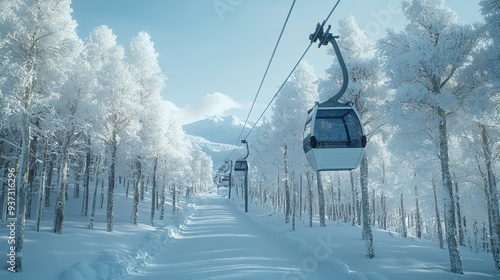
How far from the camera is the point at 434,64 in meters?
11.5

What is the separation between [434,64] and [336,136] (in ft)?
25.3

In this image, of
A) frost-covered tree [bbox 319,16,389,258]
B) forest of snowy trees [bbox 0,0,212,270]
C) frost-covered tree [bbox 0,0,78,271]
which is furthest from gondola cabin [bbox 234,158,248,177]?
frost-covered tree [bbox 0,0,78,271]

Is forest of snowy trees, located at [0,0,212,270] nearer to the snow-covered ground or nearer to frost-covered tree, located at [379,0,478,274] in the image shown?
the snow-covered ground

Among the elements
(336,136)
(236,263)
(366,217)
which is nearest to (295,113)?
(366,217)

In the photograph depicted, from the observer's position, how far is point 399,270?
34.8 ft

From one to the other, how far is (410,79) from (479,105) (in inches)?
111

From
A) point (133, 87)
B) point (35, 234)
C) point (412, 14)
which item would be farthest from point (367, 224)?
point (133, 87)

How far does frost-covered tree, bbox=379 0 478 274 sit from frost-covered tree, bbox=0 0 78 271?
15305 millimetres

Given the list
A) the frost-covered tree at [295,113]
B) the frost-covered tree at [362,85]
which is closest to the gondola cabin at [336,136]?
the frost-covered tree at [362,85]

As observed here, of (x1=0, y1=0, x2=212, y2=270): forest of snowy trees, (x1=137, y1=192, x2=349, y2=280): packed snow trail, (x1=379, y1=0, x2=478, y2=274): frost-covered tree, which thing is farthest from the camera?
(x1=379, y1=0, x2=478, y2=274): frost-covered tree

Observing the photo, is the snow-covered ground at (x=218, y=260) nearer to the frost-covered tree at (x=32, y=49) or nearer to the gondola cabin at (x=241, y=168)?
the frost-covered tree at (x=32, y=49)

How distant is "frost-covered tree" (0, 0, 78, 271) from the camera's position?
1034cm

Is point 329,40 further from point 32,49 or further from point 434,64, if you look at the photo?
point 32,49

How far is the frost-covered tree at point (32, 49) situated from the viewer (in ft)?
33.9
